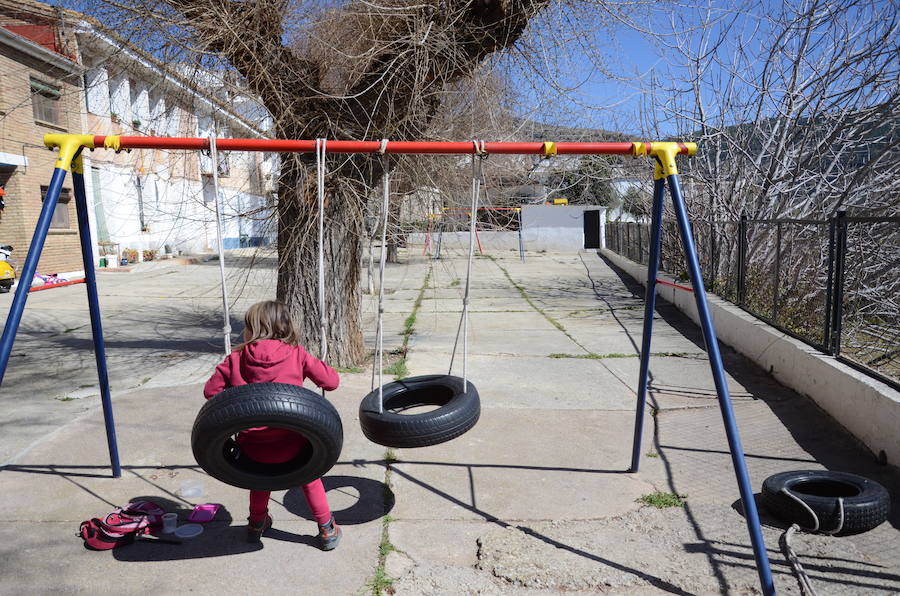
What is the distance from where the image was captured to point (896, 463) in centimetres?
411

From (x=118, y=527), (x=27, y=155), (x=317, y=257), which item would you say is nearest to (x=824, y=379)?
(x=317, y=257)

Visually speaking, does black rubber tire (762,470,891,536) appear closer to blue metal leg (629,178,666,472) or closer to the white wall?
blue metal leg (629,178,666,472)

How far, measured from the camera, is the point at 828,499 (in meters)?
3.45

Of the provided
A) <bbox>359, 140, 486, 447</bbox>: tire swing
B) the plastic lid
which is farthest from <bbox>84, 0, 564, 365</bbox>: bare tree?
the plastic lid

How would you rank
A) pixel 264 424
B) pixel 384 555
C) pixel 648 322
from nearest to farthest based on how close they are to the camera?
pixel 264 424 → pixel 384 555 → pixel 648 322

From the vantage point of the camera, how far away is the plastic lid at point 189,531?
3336 mm

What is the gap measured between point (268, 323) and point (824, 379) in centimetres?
441

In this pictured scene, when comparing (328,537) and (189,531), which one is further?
(189,531)

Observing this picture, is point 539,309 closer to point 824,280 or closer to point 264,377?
point 824,280

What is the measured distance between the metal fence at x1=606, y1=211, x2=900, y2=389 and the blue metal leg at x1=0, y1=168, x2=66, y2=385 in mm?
4861

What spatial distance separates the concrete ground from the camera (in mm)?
3025

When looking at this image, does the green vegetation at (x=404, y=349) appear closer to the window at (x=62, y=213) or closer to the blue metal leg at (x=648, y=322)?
the blue metal leg at (x=648, y=322)

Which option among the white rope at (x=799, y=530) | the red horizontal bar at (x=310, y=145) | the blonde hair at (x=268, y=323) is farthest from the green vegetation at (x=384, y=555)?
the red horizontal bar at (x=310, y=145)

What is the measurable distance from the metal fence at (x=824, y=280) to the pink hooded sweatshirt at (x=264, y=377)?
3835 mm
